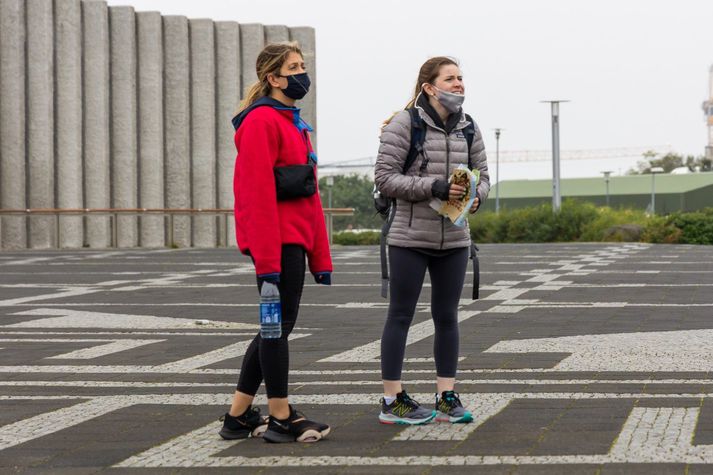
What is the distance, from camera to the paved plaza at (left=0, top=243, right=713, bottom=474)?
5.53 meters

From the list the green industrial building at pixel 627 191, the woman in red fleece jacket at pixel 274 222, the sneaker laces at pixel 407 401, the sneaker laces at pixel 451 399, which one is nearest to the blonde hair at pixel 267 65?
the woman in red fleece jacket at pixel 274 222

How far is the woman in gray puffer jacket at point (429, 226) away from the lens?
20.9 feet

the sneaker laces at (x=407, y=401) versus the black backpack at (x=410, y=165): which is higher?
the black backpack at (x=410, y=165)

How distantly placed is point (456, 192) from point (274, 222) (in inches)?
35.5

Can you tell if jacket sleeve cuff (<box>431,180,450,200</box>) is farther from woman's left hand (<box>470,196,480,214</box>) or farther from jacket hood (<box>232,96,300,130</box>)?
jacket hood (<box>232,96,300,130</box>)

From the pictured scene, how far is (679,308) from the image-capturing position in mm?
13227

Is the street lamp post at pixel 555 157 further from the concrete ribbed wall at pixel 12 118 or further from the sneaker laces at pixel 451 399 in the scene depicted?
the sneaker laces at pixel 451 399

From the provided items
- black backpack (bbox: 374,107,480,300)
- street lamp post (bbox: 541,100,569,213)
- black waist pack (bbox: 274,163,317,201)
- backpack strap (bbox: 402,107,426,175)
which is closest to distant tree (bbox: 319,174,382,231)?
street lamp post (bbox: 541,100,569,213)

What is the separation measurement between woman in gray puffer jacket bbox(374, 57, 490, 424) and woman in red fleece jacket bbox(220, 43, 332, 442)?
18.2 inches

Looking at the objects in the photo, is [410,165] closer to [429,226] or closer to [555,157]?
[429,226]

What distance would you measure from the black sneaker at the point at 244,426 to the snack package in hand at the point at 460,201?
124cm

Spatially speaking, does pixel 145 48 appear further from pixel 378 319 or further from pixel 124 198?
pixel 378 319

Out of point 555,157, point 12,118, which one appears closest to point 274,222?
point 12,118

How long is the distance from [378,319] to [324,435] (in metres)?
6.35
